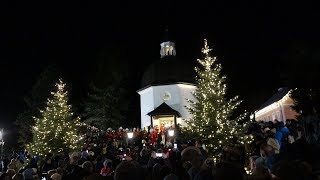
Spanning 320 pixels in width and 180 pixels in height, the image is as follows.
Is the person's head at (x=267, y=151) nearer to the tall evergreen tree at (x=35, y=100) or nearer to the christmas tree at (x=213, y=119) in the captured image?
the christmas tree at (x=213, y=119)

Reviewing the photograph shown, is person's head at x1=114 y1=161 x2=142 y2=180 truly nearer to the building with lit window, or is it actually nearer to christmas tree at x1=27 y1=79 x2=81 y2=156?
christmas tree at x1=27 y1=79 x2=81 y2=156

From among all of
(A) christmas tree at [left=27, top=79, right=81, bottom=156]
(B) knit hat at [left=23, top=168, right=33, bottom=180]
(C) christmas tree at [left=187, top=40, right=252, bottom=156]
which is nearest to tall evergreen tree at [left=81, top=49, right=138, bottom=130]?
(A) christmas tree at [left=27, top=79, right=81, bottom=156]

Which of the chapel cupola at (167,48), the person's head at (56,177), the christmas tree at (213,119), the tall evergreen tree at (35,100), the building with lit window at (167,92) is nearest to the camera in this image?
the person's head at (56,177)

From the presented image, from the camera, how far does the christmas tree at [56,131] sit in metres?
28.3

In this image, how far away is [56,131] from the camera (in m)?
28.8

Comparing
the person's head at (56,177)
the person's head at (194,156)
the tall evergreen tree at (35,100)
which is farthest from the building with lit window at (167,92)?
Result: the person's head at (194,156)

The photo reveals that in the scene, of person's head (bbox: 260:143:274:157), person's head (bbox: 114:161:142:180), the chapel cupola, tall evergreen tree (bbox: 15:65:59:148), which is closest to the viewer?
person's head (bbox: 114:161:142:180)

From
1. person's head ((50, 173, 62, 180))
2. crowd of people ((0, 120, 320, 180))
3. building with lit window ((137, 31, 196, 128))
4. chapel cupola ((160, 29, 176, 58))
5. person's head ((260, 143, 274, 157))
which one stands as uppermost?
chapel cupola ((160, 29, 176, 58))

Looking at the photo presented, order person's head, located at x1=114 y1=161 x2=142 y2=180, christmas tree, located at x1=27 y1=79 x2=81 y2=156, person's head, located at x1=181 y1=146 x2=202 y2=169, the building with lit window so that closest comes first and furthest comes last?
1. person's head, located at x1=114 y1=161 x2=142 y2=180
2. person's head, located at x1=181 y1=146 x2=202 y2=169
3. christmas tree, located at x1=27 y1=79 x2=81 y2=156
4. the building with lit window

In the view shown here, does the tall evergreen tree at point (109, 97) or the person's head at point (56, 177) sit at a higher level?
the tall evergreen tree at point (109, 97)

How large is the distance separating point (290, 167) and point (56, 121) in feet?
90.3

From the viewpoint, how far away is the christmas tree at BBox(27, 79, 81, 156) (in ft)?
92.8

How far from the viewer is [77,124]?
30.7 metres

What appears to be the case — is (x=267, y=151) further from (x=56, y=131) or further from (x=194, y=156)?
(x=56, y=131)
